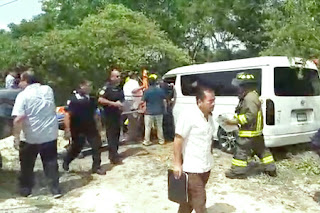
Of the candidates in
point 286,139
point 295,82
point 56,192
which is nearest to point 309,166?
point 286,139

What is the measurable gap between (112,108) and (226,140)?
7.65 ft

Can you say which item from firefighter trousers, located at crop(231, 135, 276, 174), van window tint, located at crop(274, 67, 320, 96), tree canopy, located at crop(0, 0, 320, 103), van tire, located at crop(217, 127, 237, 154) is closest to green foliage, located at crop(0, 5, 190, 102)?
tree canopy, located at crop(0, 0, 320, 103)

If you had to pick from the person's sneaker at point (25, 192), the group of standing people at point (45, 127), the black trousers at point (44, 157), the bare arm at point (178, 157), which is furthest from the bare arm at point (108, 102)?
the bare arm at point (178, 157)

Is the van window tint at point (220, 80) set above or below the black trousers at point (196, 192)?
above

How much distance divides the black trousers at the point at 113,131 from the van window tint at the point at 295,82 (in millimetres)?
2706

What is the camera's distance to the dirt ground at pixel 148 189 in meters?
6.22

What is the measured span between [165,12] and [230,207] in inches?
833

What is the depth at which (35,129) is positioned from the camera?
656 cm

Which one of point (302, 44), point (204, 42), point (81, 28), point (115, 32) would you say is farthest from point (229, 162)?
point (204, 42)

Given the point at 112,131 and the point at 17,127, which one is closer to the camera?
the point at 17,127

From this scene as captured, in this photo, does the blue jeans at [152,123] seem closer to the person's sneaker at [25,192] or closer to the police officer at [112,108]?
the police officer at [112,108]

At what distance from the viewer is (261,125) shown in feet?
24.6

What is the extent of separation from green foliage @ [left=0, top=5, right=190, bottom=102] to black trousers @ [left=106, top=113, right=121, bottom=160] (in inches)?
295

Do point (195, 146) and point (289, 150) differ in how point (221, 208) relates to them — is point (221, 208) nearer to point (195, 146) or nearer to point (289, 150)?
point (195, 146)
